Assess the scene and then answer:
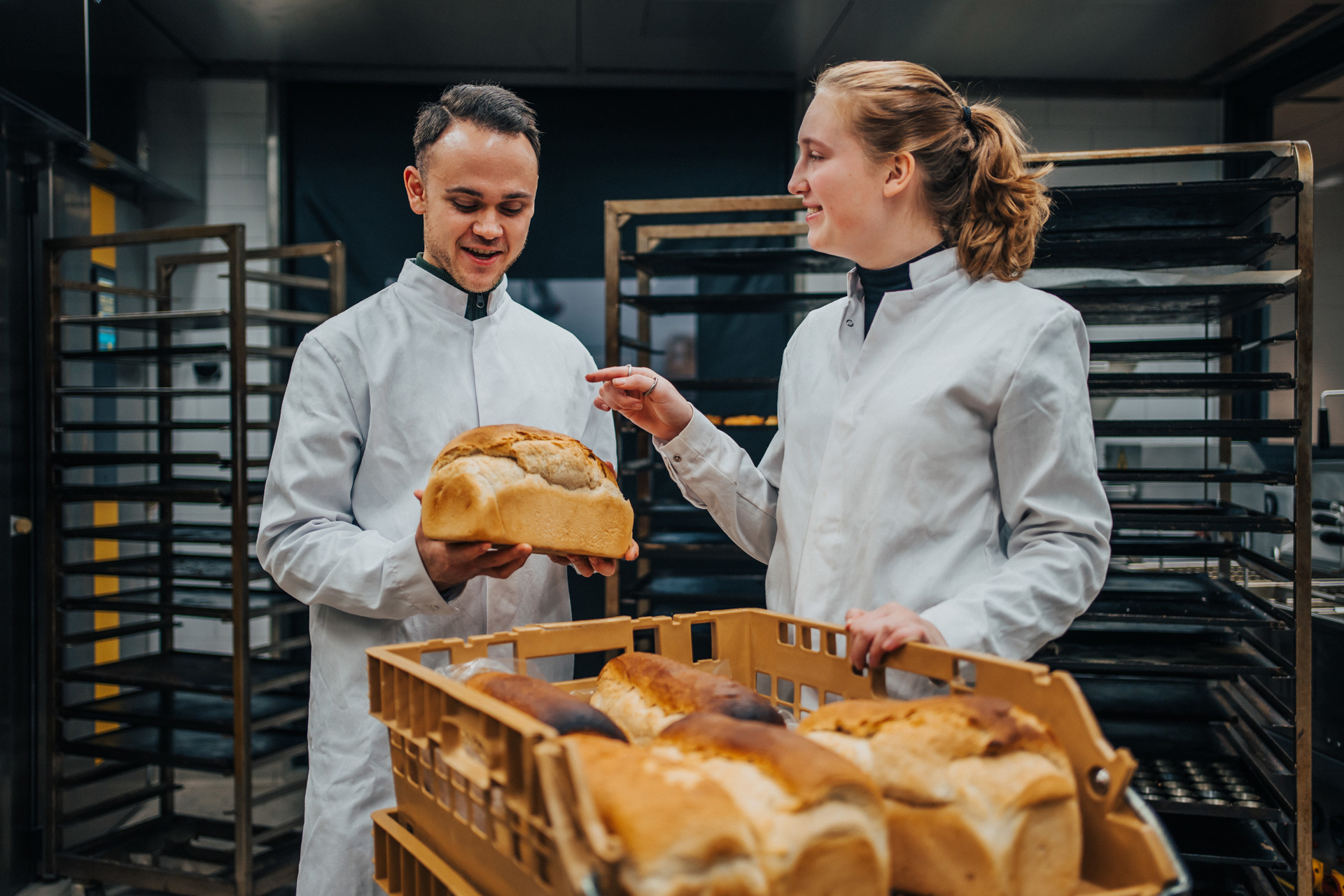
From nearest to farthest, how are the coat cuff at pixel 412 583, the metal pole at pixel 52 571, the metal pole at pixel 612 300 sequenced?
the coat cuff at pixel 412 583 < the metal pole at pixel 612 300 < the metal pole at pixel 52 571

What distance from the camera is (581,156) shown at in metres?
3.88

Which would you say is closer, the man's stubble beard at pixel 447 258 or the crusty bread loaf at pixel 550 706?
the crusty bread loaf at pixel 550 706

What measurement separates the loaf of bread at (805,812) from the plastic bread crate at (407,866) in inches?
9.1

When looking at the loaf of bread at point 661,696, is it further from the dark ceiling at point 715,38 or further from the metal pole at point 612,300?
the dark ceiling at point 715,38

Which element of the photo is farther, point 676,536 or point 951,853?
point 676,536

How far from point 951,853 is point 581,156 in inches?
145

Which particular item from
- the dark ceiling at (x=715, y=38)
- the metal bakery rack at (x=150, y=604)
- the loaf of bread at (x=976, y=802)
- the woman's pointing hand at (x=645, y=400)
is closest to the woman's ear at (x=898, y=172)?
the woman's pointing hand at (x=645, y=400)

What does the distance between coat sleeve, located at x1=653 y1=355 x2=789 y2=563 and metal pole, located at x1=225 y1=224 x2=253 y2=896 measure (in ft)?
5.87

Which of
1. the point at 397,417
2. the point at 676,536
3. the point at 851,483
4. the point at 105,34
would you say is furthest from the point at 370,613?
the point at 105,34

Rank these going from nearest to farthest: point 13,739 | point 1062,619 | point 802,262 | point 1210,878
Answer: point 1062,619, point 1210,878, point 802,262, point 13,739

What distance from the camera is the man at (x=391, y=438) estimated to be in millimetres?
A: 1322

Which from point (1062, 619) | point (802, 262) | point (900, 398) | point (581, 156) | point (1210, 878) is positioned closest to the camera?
point (1062, 619)

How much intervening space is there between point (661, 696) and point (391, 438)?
819 mm

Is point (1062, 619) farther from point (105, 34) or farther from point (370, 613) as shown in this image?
point (105, 34)
